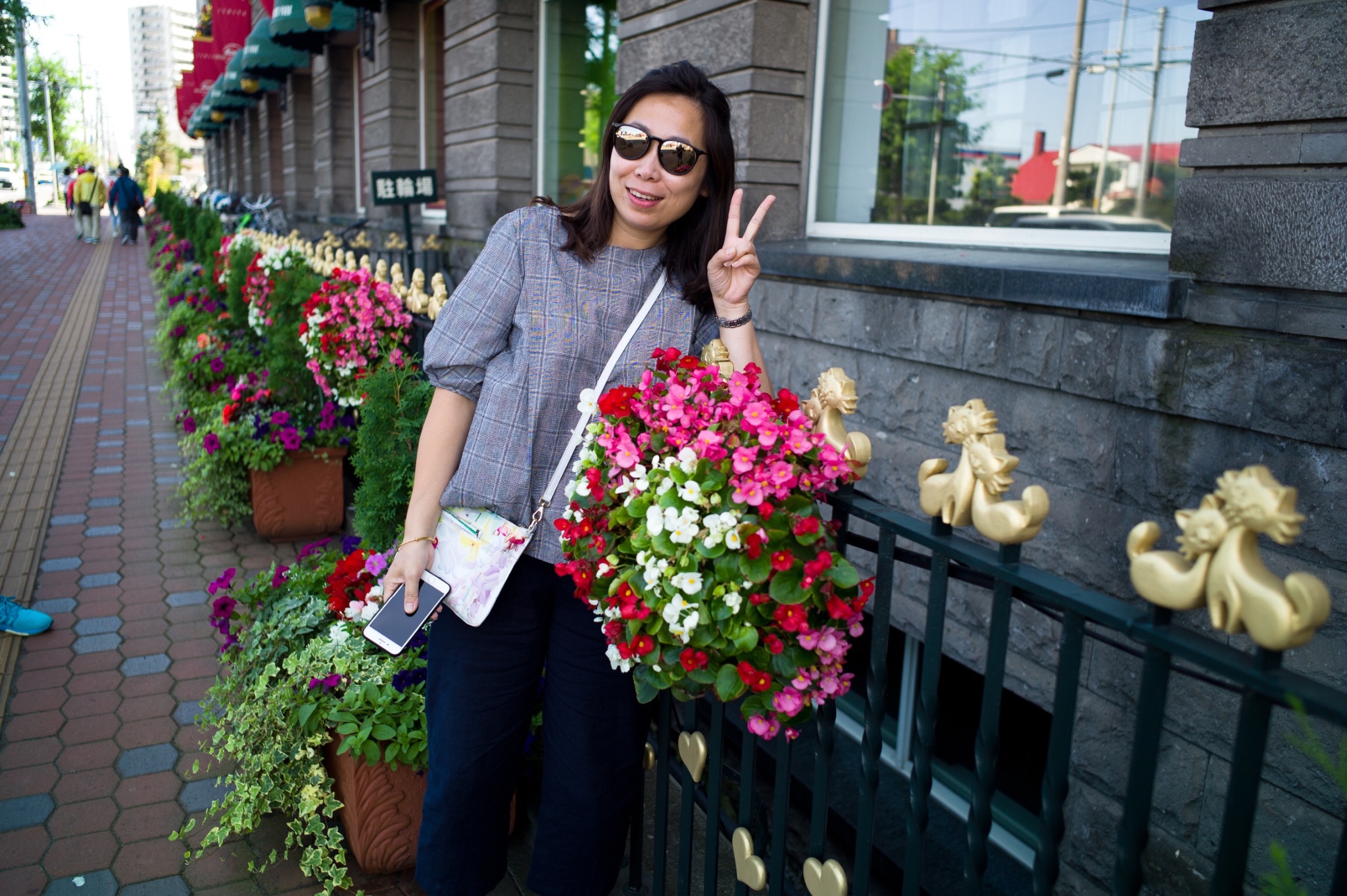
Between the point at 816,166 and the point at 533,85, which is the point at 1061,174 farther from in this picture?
the point at 533,85

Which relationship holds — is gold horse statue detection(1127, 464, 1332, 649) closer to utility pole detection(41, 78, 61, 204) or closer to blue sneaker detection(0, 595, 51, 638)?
blue sneaker detection(0, 595, 51, 638)

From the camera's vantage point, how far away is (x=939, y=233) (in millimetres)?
4457

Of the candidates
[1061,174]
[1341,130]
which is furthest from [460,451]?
[1061,174]

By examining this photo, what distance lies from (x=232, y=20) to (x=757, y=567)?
2008 centimetres

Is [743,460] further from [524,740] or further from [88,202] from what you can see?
[88,202]

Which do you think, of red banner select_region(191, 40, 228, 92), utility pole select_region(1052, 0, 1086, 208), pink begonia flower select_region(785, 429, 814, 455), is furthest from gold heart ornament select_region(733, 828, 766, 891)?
red banner select_region(191, 40, 228, 92)

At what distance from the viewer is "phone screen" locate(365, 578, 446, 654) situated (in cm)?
207

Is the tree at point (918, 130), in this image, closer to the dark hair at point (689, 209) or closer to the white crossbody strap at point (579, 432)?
the dark hair at point (689, 209)

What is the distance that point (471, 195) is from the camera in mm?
9375

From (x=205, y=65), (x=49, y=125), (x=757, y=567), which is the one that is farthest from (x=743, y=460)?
(x=49, y=125)

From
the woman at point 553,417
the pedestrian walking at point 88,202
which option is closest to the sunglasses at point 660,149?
the woman at point 553,417

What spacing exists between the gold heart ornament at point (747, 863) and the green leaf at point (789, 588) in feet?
2.42

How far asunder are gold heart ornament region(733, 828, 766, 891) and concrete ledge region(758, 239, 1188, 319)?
5.81 feet

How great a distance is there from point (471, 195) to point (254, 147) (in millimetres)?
18124
